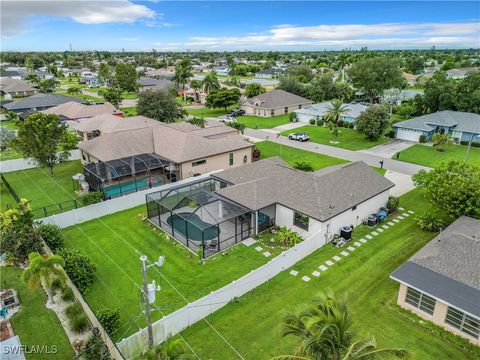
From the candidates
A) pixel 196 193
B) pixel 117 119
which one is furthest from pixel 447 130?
pixel 117 119

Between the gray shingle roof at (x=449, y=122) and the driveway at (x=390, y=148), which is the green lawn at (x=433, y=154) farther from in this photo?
the gray shingle roof at (x=449, y=122)

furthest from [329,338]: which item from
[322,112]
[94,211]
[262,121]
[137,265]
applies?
[262,121]

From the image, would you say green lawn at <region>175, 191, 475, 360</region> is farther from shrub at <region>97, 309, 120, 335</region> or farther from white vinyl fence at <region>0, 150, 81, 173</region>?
white vinyl fence at <region>0, 150, 81, 173</region>

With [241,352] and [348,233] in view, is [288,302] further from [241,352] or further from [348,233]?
[348,233]

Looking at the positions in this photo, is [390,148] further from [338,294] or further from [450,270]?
[338,294]

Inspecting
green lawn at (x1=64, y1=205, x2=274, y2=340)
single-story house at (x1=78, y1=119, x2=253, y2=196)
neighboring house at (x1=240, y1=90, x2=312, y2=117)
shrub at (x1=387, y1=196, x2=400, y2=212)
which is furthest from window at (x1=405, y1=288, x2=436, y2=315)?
neighboring house at (x1=240, y1=90, x2=312, y2=117)

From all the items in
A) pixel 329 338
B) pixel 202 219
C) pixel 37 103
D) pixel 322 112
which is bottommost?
pixel 202 219
